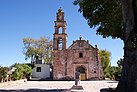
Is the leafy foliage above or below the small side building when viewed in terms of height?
above

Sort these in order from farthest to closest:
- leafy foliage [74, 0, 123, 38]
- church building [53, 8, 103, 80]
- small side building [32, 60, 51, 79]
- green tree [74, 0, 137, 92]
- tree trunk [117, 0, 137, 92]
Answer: small side building [32, 60, 51, 79] → church building [53, 8, 103, 80] → leafy foliage [74, 0, 123, 38] → green tree [74, 0, 137, 92] → tree trunk [117, 0, 137, 92]

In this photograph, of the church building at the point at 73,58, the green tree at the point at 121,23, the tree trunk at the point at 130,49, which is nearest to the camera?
the tree trunk at the point at 130,49

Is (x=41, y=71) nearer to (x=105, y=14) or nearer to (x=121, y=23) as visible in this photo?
(x=105, y=14)

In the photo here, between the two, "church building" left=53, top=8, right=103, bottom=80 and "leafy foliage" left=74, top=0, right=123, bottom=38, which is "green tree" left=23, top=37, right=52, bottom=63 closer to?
"church building" left=53, top=8, right=103, bottom=80

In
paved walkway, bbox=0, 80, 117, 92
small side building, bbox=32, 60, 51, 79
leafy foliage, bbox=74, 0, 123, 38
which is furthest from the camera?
small side building, bbox=32, 60, 51, 79

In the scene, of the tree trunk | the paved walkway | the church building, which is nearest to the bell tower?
the church building

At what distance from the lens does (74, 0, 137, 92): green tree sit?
1258 centimetres

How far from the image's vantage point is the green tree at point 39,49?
199ft

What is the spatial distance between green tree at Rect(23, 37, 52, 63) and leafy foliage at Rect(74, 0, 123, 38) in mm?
42951

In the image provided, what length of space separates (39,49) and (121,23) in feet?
147

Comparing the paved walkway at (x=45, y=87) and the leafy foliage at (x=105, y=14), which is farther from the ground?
the leafy foliage at (x=105, y=14)

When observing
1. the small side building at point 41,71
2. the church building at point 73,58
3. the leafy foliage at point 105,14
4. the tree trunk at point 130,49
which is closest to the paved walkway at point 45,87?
the leafy foliage at point 105,14

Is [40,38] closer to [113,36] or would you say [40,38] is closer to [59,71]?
[59,71]

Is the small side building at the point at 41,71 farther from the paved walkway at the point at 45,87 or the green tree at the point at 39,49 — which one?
the paved walkway at the point at 45,87
